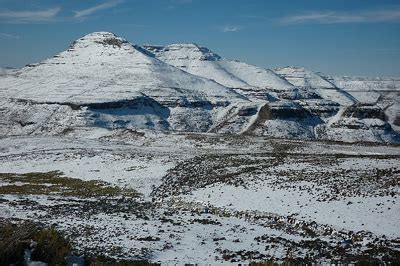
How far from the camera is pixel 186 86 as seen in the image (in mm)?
181375

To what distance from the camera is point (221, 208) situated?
29891 millimetres

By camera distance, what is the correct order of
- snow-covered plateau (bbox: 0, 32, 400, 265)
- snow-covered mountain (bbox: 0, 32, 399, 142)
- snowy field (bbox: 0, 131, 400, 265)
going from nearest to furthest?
snowy field (bbox: 0, 131, 400, 265), snow-covered plateau (bbox: 0, 32, 400, 265), snow-covered mountain (bbox: 0, 32, 399, 142)

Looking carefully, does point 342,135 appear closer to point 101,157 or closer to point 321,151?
point 321,151

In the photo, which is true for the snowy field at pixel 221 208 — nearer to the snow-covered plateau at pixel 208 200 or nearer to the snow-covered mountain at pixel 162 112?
the snow-covered plateau at pixel 208 200

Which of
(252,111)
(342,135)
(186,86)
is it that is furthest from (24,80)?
(342,135)

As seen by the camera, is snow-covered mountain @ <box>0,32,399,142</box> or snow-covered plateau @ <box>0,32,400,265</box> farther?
snow-covered mountain @ <box>0,32,399,142</box>

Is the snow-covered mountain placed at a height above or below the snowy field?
above

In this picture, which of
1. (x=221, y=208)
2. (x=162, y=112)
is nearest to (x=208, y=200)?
(x=221, y=208)

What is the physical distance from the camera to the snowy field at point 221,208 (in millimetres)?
19281

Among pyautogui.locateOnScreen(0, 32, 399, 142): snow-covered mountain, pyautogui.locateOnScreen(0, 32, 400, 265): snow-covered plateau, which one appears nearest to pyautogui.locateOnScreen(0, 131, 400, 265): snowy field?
pyautogui.locateOnScreen(0, 32, 400, 265): snow-covered plateau

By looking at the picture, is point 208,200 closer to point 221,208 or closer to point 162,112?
point 221,208

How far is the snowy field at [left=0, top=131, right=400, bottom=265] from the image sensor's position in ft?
63.3

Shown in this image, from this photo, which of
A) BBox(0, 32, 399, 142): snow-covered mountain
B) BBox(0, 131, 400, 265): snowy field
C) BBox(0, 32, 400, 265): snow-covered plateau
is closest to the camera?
BBox(0, 131, 400, 265): snowy field

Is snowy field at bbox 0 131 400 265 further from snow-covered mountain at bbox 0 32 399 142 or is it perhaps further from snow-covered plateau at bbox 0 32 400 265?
snow-covered mountain at bbox 0 32 399 142
